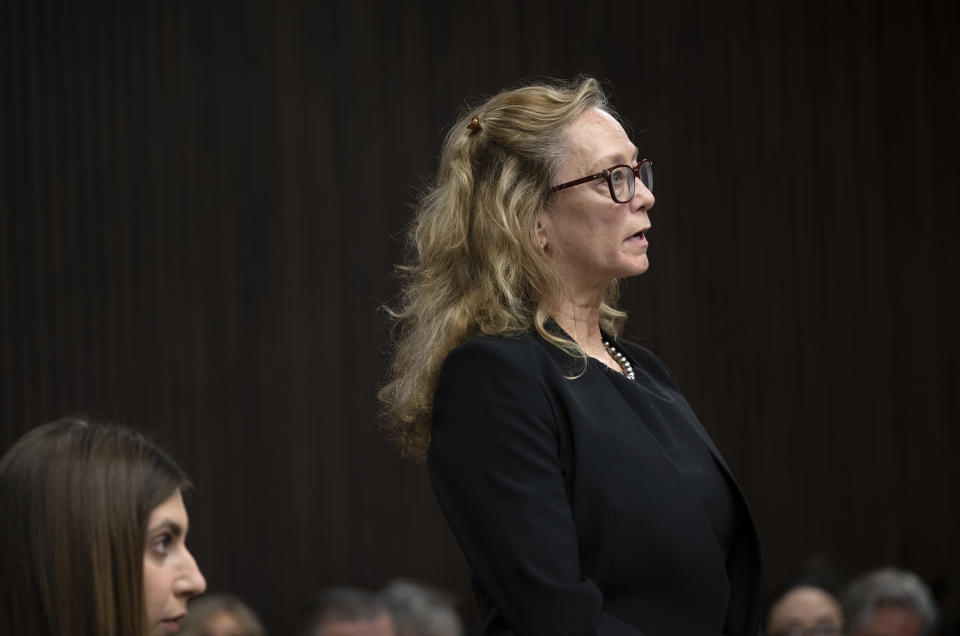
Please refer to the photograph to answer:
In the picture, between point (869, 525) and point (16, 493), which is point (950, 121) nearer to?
point (869, 525)

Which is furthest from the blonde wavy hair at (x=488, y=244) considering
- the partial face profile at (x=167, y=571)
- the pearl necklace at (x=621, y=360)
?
the partial face profile at (x=167, y=571)

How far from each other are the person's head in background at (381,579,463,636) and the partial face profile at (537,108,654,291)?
2396 millimetres

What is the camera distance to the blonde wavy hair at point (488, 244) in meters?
1.85

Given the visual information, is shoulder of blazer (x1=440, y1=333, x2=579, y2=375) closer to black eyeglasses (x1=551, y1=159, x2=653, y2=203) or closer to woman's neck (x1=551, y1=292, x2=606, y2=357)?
woman's neck (x1=551, y1=292, x2=606, y2=357)

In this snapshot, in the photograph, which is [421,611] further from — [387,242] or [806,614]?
[387,242]

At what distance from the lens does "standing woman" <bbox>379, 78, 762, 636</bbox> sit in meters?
1.65

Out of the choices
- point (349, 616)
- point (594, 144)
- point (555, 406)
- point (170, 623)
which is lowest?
point (349, 616)

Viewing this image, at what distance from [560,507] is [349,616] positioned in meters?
2.42

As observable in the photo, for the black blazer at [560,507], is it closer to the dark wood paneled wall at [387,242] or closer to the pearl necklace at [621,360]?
the pearl necklace at [621,360]

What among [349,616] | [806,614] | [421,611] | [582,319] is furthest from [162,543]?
[806,614]

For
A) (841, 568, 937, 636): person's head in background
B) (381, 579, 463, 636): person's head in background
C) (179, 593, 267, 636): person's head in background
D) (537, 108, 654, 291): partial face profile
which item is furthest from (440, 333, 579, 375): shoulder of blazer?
(841, 568, 937, 636): person's head in background

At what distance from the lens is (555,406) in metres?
1.73

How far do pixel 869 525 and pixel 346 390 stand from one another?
2.33 meters

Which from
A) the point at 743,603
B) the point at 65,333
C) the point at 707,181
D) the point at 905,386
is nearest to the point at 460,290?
the point at 743,603
